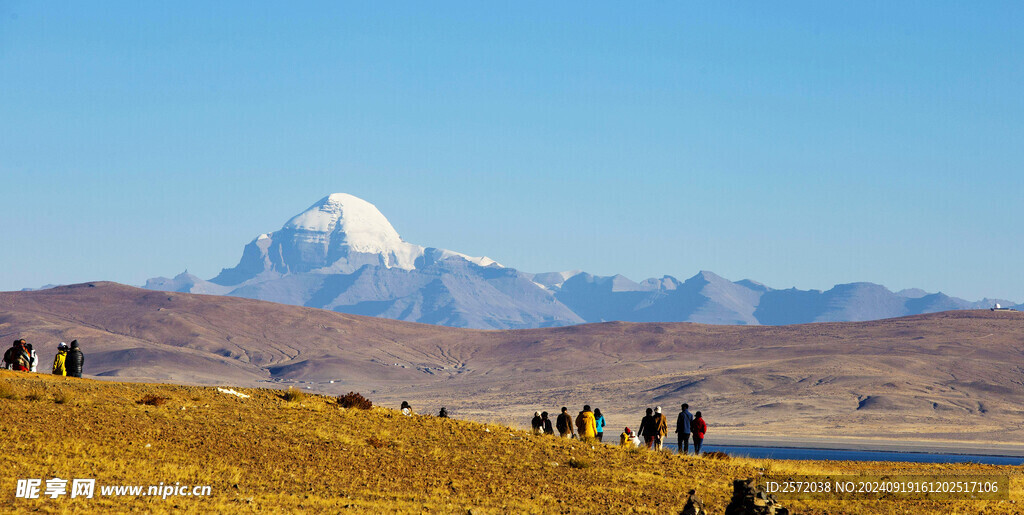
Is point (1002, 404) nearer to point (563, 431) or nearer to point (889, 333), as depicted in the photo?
point (889, 333)

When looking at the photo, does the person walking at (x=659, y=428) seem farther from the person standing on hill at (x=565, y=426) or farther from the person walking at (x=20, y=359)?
the person walking at (x=20, y=359)

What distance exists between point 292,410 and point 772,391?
122378 millimetres

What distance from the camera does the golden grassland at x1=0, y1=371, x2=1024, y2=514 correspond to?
17.4 metres

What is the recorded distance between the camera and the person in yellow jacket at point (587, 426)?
89.9ft

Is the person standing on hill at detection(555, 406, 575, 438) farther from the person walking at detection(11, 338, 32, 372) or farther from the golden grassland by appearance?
the person walking at detection(11, 338, 32, 372)

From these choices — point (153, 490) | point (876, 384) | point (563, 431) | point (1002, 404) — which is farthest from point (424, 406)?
point (153, 490)

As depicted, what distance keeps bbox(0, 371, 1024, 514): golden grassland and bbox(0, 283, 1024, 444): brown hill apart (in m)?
83.9

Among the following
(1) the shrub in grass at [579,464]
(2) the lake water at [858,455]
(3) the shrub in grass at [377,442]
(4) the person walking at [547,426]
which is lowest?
(2) the lake water at [858,455]

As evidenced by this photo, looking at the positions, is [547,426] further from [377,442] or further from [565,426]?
[377,442]

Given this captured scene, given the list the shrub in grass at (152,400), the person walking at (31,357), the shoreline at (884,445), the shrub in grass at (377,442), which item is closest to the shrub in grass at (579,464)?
the shrub in grass at (377,442)

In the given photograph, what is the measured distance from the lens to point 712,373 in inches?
5910

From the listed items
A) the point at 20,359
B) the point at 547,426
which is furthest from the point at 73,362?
the point at 547,426

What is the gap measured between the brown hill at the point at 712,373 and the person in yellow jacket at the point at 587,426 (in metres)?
80.8

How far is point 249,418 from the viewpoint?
23766mm
